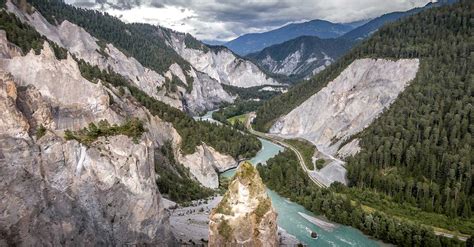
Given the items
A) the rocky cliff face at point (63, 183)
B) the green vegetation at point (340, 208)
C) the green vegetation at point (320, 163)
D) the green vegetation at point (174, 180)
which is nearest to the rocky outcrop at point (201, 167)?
the green vegetation at point (174, 180)

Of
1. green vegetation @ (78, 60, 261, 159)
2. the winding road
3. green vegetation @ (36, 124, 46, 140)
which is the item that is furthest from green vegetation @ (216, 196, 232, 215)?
the winding road

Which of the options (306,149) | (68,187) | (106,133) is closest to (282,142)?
(306,149)

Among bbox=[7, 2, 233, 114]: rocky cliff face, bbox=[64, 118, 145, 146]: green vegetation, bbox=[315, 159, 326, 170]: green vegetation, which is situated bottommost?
bbox=[315, 159, 326, 170]: green vegetation

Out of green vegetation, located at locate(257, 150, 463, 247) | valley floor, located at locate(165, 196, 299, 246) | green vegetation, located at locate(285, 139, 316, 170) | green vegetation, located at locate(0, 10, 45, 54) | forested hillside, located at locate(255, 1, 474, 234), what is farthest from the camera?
green vegetation, located at locate(285, 139, 316, 170)

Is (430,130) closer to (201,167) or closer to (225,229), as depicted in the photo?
(201,167)

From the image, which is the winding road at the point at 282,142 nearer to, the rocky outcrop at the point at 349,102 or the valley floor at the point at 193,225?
the rocky outcrop at the point at 349,102

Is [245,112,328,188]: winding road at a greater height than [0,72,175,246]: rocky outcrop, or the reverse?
[0,72,175,246]: rocky outcrop

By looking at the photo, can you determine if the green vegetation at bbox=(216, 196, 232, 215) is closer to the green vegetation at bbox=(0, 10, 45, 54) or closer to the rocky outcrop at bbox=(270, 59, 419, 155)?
the green vegetation at bbox=(0, 10, 45, 54)
